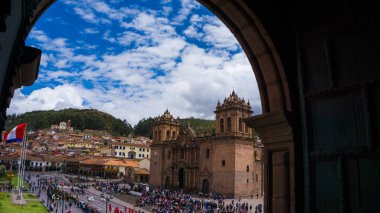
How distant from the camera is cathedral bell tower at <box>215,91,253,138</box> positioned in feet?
117

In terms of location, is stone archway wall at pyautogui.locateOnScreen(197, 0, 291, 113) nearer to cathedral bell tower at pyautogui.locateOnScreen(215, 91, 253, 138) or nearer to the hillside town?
cathedral bell tower at pyautogui.locateOnScreen(215, 91, 253, 138)

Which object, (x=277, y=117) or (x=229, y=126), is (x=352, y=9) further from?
(x=229, y=126)

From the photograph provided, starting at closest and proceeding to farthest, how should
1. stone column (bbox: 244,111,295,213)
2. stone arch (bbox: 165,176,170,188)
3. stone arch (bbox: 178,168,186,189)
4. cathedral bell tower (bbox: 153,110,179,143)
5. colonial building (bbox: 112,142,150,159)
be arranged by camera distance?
stone column (bbox: 244,111,295,213) → stone arch (bbox: 178,168,186,189) → stone arch (bbox: 165,176,170,188) → cathedral bell tower (bbox: 153,110,179,143) → colonial building (bbox: 112,142,150,159)

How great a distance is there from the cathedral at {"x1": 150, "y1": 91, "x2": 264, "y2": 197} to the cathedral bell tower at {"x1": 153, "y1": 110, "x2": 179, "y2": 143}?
3.93m

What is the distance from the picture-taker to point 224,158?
35781mm

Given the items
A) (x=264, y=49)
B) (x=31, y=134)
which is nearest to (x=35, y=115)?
(x=31, y=134)

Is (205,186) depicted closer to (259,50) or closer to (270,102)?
(270,102)

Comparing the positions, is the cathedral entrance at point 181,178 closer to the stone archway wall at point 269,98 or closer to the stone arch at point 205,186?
the stone arch at point 205,186

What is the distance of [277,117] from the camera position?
3371 mm

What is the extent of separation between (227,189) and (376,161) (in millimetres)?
33420

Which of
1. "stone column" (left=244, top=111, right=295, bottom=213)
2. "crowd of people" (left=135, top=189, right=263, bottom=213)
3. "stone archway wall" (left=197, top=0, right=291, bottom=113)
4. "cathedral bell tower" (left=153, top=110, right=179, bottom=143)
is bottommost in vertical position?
"crowd of people" (left=135, top=189, right=263, bottom=213)

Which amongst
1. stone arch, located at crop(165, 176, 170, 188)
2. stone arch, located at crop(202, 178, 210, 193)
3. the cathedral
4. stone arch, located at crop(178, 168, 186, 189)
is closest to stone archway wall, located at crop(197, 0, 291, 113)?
the cathedral

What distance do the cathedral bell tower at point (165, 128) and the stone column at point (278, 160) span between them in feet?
146

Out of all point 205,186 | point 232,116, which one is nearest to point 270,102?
point 232,116
